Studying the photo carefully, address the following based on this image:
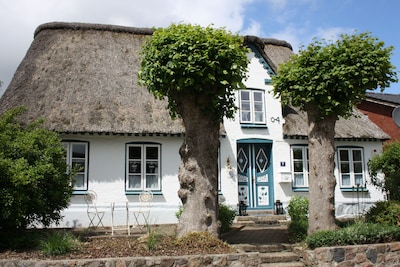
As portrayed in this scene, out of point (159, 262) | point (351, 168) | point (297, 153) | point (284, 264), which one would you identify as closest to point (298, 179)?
point (297, 153)

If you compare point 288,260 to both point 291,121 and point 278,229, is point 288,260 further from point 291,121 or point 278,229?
point 291,121

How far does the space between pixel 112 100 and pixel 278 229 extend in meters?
7.18

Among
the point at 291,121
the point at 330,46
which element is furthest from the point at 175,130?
the point at 330,46

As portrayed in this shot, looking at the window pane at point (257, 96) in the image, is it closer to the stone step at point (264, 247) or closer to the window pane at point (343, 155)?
the window pane at point (343, 155)

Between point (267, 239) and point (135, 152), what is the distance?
19.4ft

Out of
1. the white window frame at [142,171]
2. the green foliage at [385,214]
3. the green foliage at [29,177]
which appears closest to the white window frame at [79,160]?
the white window frame at [142,171]

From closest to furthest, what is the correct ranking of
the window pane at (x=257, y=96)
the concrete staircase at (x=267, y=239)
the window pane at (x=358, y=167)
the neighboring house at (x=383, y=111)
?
the concrete staircase at (x=267, y=239) → the window pane at (x=257, y=96) → the window pane at (x=358, y=167) → the neighboring house at (x=383, y=111)

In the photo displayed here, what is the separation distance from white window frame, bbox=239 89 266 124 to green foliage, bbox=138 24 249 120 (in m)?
6.73

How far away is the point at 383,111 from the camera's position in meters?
22.8

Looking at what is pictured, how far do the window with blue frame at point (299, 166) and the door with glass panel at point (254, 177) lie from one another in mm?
981

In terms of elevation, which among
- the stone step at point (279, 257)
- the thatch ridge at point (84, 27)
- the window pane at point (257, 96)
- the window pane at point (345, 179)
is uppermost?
the thatch ridge at point (84, 27)

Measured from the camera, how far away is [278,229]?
11961 millimetres

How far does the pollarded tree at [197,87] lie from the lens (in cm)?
764

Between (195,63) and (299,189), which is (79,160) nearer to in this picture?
(195,63)
